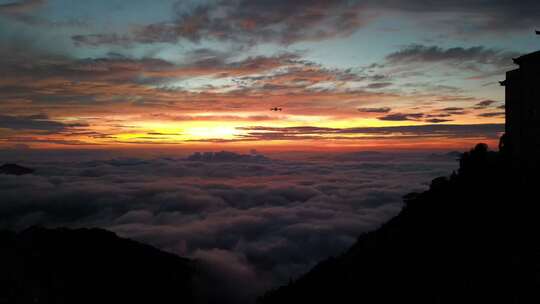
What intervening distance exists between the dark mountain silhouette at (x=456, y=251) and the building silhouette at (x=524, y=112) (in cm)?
160

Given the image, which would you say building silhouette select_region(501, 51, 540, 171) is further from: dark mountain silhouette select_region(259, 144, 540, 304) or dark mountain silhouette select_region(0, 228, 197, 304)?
dark mountain silhouette select_region(0, 228, 197, 304)

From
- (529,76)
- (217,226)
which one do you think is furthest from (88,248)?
(529,76)

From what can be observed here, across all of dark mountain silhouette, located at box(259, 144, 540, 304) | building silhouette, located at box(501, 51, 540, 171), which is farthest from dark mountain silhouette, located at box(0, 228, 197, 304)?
building silhouette, located at box(501, 51, 540, 171)

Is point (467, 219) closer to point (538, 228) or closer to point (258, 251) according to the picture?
point (538, 228)

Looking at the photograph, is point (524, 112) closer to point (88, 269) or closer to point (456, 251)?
point (456, 251)

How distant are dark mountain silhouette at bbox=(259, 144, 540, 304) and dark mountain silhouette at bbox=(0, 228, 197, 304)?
2488 inches

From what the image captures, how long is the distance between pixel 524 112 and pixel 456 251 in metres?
13.0

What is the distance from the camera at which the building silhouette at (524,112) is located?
25172 millimetres

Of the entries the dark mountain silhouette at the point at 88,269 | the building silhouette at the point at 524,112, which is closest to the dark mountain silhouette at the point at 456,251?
the building silhouette at the point at 524,112

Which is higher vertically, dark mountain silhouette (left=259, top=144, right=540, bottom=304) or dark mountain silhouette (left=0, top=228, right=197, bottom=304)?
dark mountain silhouette (left=259, top=144, right=540, bottom=304)

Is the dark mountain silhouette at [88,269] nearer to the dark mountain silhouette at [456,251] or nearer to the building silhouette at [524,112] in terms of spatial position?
the dark mountain silhouette at [456,251]

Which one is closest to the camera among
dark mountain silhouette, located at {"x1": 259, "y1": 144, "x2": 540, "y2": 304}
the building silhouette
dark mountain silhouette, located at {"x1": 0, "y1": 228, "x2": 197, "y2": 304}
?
dark mountain silhouette, located at {"x1": 259, "y1": 144, "x2": 540, "y2": 304}

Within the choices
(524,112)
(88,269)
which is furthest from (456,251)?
(88,269)

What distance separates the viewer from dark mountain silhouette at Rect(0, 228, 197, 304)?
7288 centimetres
